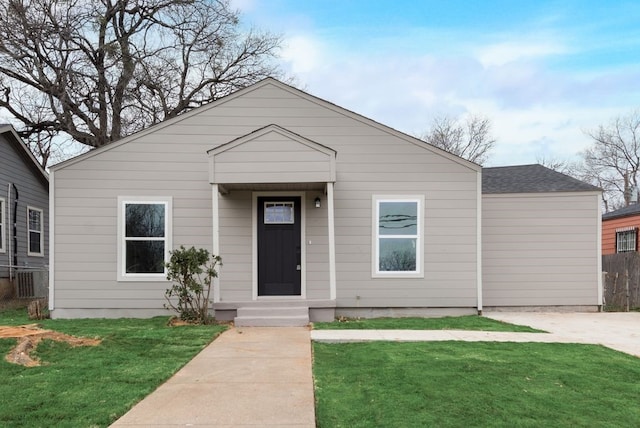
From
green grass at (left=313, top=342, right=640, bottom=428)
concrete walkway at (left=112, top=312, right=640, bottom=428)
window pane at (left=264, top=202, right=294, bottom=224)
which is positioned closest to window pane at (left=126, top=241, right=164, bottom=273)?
window pane at (left=264, top=202, right=294, bottom=224)

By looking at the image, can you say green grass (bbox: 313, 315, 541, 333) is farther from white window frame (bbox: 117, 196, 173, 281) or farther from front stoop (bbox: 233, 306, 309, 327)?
white window frame (bbox: 117, 196, 173, 281)

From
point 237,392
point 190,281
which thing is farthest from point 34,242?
point 237,392

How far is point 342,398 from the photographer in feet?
13.5

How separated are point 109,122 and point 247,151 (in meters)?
15.2

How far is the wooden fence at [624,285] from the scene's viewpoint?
37.0ft

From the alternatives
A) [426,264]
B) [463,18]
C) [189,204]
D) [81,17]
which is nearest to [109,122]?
[81,17]

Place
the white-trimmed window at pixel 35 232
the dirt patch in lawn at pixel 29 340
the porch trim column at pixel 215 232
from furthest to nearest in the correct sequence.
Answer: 1. the white-trimmed window at pixel 35 232
2. the porch trim column at pixel 215 232
3. the dirt patch in lawn at pixel 29 340

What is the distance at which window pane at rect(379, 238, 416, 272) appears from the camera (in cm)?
943

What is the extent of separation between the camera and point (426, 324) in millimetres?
8250

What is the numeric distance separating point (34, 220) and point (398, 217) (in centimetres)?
1118

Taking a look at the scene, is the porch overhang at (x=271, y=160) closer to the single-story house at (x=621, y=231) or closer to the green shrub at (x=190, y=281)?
the green shrub at (x=190, y=281)

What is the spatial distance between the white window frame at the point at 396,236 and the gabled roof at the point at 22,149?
9768mm

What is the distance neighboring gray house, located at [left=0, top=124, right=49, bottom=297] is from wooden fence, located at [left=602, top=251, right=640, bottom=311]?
47.3 ft

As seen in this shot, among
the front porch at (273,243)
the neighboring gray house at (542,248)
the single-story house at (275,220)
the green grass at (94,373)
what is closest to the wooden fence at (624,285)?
the neighboring gray house at (542,248)
